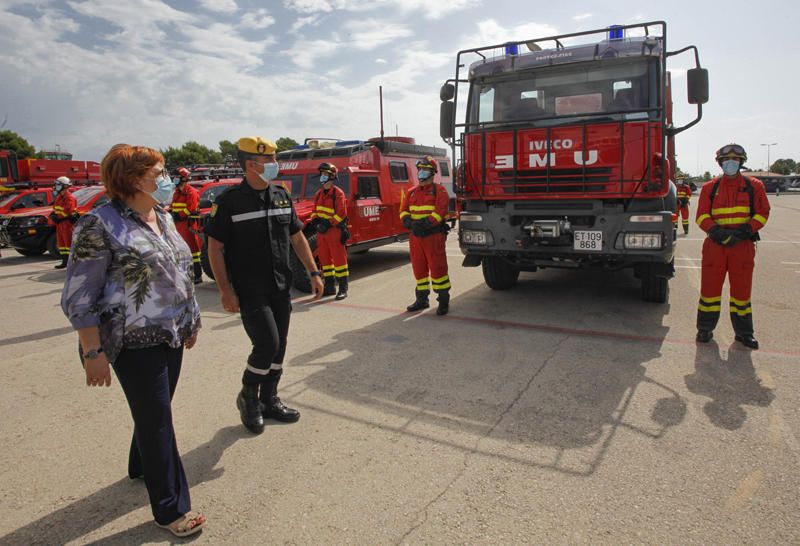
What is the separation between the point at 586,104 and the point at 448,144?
162cm

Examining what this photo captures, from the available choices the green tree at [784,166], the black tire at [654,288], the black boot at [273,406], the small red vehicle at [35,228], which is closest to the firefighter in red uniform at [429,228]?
the black tire at [654,288]

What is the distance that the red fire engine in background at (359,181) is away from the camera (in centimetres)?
882

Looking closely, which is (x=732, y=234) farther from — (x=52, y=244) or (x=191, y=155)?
(x=191, y=155)

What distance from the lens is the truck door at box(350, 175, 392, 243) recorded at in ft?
29.2

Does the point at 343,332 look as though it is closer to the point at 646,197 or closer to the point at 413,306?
the point at 413,306

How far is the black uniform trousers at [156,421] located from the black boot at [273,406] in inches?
41.8

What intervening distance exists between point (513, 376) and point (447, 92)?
3780 millimetres

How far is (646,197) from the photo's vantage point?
5367 millimetres

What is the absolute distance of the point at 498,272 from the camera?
24.4 feet

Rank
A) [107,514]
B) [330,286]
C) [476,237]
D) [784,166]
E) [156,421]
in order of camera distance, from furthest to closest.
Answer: [784,166] < [330,286] < [476,237] < [107,514] < [156,421]

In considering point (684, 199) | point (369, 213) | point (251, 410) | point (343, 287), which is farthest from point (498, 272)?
point (684, 199)

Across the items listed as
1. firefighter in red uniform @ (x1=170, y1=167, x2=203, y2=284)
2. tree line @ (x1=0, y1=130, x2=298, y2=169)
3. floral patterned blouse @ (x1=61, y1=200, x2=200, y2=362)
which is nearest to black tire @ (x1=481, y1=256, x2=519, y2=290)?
firefighter in red uniform @ (x1=170, y1=167, x2=203, y2=284)

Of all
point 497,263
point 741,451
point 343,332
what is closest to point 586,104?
point 497,263

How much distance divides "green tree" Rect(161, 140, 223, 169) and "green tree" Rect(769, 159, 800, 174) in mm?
88366
